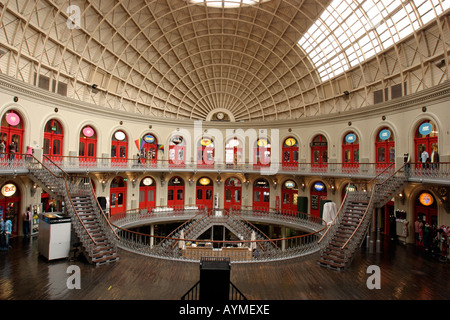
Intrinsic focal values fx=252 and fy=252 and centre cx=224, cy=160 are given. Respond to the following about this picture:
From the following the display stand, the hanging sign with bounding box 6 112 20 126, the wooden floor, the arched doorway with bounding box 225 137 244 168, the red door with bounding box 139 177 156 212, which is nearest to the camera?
the wooden floor

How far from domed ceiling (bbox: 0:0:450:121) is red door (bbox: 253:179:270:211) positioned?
8575mm

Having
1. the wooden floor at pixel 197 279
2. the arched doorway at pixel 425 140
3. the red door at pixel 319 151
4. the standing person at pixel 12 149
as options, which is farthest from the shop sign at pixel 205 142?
the arched doorway at pixel 425 140

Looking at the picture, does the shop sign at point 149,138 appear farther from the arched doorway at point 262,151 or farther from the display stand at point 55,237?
the display stand at point 55,237

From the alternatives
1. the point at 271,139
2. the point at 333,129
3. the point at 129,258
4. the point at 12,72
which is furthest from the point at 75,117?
the point at 333,129

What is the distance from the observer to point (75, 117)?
889 inches

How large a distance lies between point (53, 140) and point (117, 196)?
813 centimetres

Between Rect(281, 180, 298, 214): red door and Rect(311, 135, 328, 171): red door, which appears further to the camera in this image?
Rect(281, 180, 298, 214): red door

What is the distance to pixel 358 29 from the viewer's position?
842 inches

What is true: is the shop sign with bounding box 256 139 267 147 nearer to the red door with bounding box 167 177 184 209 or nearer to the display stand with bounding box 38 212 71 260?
the red door with bounding box 167 177 184 209

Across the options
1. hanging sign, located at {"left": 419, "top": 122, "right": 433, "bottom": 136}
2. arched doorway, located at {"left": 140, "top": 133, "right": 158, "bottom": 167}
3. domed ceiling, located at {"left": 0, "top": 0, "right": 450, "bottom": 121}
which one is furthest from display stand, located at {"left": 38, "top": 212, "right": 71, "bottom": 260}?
hanging sign, located at {"left": 419, "top": 122, "right": 433, "bottom": 136}

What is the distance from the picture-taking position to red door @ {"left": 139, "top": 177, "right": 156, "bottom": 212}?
92.1 ft
